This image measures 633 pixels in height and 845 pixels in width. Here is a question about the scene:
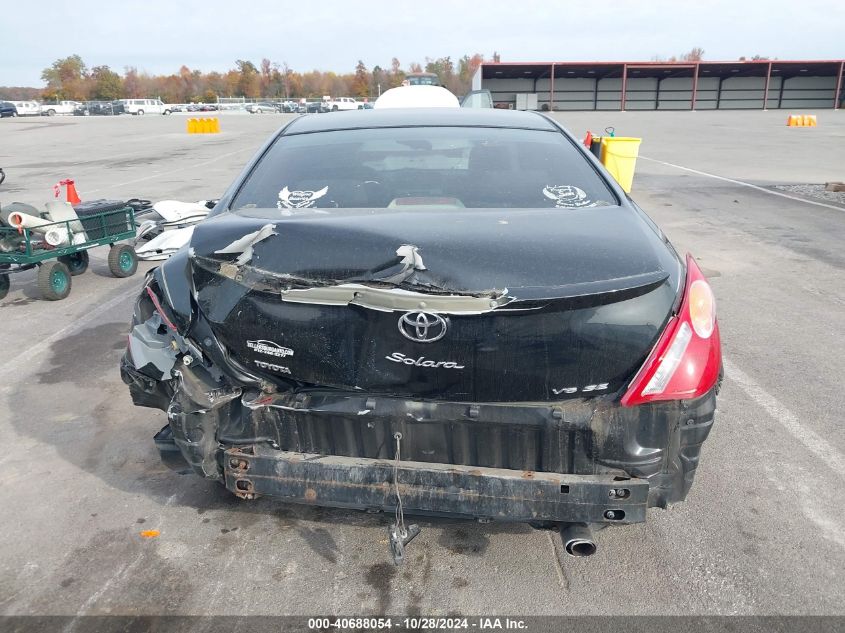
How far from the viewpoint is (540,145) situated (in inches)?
135

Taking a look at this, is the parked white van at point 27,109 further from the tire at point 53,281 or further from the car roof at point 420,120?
the car roof at point 420,120

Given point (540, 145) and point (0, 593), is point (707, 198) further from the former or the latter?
point (0, 593)

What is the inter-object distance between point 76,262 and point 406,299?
20.9ft

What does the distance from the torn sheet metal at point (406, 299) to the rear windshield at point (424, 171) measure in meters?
0.82

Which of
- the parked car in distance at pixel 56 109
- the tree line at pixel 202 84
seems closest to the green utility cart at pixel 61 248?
the parked car in distance at pixel 56 109

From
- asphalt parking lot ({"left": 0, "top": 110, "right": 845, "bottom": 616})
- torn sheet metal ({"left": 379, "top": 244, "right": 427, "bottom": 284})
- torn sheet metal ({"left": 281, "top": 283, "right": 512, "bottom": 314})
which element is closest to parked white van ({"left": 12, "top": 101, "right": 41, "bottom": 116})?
asphalt parking lot ({"left": 0, "top": 110, "right": 845, "bottom": 616})

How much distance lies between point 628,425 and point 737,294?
4.79 metres

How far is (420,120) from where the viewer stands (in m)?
3.67

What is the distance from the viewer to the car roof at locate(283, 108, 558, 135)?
363 centimetres

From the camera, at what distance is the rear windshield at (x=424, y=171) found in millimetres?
2998

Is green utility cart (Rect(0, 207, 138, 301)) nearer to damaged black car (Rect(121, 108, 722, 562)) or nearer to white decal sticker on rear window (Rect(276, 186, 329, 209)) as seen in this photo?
white decal sticker on rear window (Rect(276, 186, 329, 209))

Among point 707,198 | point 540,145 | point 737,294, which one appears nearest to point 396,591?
point 540,145

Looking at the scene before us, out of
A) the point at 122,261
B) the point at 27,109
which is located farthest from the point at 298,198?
the point at 27,109

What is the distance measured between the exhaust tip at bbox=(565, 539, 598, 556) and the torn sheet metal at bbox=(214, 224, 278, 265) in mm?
1446
